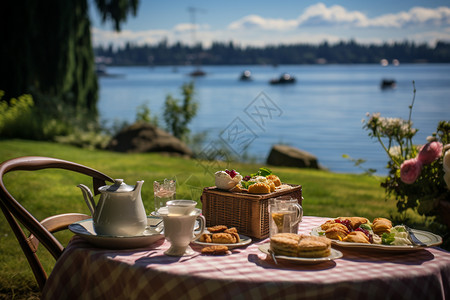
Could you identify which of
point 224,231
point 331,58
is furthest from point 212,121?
point 331,58

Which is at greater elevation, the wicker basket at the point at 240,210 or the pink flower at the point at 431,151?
the pink flower at the point at 431,151

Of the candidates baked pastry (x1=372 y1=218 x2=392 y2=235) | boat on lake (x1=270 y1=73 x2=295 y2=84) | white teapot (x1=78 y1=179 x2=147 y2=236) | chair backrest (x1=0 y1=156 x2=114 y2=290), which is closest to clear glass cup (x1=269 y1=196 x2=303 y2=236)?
baked pastry (x1=372 y1=218 x2=392 y2=235)

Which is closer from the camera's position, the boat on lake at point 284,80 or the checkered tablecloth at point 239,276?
the checkered tablecloth at point 239,276

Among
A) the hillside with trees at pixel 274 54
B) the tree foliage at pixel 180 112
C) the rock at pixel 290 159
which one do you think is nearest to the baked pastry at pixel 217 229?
the rock at pixel 290 159

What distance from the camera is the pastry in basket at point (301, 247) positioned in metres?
1.79

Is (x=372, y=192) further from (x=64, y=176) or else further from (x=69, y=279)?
(x=69, y=279)

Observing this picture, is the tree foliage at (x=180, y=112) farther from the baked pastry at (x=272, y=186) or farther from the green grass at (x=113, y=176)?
the baked pastry at (x=272, y=186)

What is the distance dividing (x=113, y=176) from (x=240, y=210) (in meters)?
6.07

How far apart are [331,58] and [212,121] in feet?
111

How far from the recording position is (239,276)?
166 cm

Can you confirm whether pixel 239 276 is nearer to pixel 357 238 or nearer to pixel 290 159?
pixel 357 238

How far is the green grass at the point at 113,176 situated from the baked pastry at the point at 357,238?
75.1 inches

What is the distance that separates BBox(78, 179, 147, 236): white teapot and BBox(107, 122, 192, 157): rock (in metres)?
9.28

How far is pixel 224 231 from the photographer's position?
212 cm
